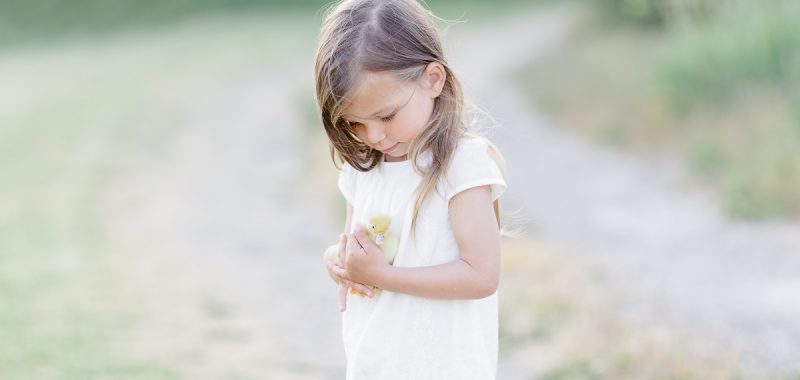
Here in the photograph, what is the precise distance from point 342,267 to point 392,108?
35cm

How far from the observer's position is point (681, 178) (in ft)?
30.6

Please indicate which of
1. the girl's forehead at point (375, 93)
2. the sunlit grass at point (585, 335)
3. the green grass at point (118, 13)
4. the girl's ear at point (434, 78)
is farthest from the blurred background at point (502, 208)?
the green grass at point (118, 13)

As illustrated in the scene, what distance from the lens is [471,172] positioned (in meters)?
2.13

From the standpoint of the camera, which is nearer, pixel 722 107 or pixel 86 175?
pixel 86 175

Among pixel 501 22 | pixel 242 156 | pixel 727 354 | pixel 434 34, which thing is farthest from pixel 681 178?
pixel 501 22

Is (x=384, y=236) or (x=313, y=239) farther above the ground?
(x=384, y=236)

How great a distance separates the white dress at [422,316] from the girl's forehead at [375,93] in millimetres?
138

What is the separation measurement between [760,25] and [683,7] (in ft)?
8.91

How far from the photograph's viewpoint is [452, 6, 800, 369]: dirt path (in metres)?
5.03

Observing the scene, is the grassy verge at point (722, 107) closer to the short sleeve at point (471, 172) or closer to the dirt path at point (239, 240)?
the dirt path at point (239, 240)

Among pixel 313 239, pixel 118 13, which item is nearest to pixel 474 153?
pixel 313 239

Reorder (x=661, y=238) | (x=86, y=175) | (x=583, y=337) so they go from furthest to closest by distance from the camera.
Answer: (x=86, y=175) < (x=661, y=238) < (x=583, y=337)

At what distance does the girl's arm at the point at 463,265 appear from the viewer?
212 cm

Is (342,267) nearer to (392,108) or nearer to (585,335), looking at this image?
(392,108)
